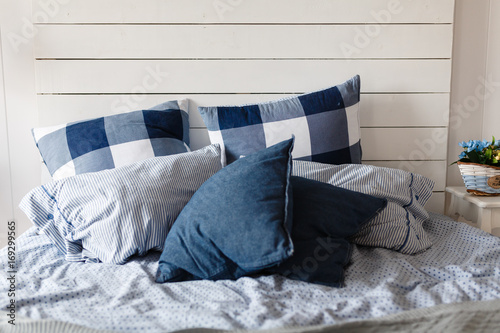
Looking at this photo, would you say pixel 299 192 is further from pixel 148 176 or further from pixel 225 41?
pixel 225 41

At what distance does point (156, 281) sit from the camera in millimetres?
1077

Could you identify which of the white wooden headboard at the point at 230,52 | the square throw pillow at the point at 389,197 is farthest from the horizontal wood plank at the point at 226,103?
the square throw pillow at the point at 389,197

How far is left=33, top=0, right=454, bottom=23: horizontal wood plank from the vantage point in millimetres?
1746

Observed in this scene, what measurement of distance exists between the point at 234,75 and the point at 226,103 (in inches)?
4.6

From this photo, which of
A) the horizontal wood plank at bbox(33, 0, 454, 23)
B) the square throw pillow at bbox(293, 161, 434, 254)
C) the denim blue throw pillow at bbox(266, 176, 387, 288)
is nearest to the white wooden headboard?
the horizontal wood plank at bbox(33, 0, 454, 23)

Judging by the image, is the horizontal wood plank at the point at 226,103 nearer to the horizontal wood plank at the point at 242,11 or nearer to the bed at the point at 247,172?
the bed at the point at 247,172

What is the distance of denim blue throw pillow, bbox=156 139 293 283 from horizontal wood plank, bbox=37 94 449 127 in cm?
71

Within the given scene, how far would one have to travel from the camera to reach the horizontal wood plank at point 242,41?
1.76 m

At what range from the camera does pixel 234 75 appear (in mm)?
1804

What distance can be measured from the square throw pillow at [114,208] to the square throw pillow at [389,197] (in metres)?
0.41

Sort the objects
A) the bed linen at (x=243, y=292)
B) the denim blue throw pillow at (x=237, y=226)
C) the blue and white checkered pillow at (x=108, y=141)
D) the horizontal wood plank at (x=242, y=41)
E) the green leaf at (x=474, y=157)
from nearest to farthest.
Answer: the bed linen at (x=243, y=292) → the denim blue throw pillow at (x=237, y=226) → the blue and white checkered pillow at (x=108, y=141) → the green leaf at (x=474, y=157) → the horizontal wood plank at (x=242, y=41)

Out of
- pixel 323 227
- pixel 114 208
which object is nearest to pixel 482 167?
pixel 323 227

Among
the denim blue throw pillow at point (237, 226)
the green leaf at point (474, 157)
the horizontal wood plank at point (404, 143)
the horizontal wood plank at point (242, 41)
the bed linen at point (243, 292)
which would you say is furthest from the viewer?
the horizontal wood plank at point (404, 143)

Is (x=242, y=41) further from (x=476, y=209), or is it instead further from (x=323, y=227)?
(x=476, y=209)
